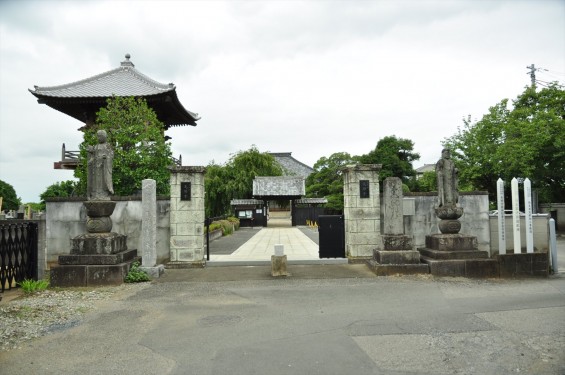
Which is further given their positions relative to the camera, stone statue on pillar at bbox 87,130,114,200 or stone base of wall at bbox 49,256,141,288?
stone statue on pillar at bbox 87,130,114,200

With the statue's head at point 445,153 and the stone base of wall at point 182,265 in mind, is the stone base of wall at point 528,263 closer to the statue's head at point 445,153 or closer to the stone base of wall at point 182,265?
the statue's head at point 445,153

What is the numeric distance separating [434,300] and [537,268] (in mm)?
3798

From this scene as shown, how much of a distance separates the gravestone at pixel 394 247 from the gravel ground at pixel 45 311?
551cm

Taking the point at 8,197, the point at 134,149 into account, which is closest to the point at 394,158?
the point at 134,149

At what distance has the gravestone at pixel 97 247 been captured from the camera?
7703mm

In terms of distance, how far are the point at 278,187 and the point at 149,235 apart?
26.4 meters

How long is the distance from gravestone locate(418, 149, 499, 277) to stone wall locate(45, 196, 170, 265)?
7.13 m

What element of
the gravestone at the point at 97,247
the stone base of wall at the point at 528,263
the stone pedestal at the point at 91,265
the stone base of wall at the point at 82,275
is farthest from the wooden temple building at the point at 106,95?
the stone base of wall at the point at 528,263

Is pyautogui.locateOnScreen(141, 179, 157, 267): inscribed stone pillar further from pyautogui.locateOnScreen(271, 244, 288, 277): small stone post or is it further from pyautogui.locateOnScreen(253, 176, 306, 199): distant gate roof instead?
pyautogui.locateOnScreen(253, 176, 306, 199): distant gate roof

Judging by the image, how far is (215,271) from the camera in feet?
30.4

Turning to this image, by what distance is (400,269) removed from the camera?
841 cm

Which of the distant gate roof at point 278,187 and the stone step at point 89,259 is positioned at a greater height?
the distant gate roof at point 278,187

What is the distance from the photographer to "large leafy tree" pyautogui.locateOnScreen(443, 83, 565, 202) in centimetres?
2042

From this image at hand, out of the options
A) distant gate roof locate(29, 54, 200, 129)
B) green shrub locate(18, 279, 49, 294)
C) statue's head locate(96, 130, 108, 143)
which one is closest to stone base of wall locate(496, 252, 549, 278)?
statue's head locate(96, 130, 108, 143)
